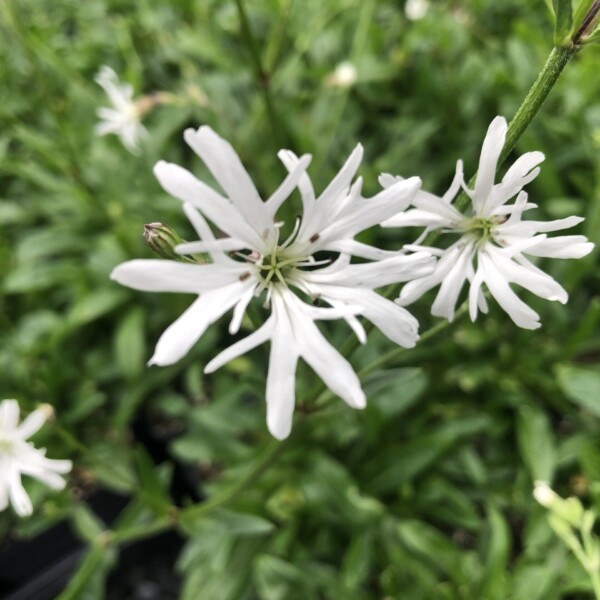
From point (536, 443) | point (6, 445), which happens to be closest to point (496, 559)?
point (536, 443)

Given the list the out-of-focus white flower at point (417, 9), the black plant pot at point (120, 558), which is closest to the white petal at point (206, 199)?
the black plant pot at point (120, 558)

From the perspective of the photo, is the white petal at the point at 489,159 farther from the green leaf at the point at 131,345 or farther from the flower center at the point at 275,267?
the green leaf at the point at 131,345

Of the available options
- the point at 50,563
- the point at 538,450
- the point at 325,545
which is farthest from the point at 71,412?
the point at 538,450

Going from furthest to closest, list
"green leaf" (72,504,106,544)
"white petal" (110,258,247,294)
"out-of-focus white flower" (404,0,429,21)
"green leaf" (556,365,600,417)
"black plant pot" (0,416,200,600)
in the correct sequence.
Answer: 1. "out-of-focus white flower" (404,0,429,21)
2. "black plant pot" (0,416,200,600)
3. "green leaf" (72,504,106,544)
4. "green leaf" (556,365,600,417)
5. "white petal" (110,258,247,294)

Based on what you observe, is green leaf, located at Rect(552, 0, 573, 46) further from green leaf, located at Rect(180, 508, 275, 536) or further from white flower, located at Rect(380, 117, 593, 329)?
green leaf, located at Rect(180, 508, 275, 536)

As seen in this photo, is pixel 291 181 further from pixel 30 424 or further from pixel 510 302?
pixel 30 424

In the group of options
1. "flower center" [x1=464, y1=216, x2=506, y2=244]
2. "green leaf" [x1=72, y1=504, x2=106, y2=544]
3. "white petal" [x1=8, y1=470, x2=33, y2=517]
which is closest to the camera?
"flower center" [x1=464, y1=216, x2=506, y2=244]

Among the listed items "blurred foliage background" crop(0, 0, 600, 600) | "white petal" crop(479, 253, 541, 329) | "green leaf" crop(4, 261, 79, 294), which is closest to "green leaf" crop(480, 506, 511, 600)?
"blurred foliage background" crop(0, 0, 600, 600)
